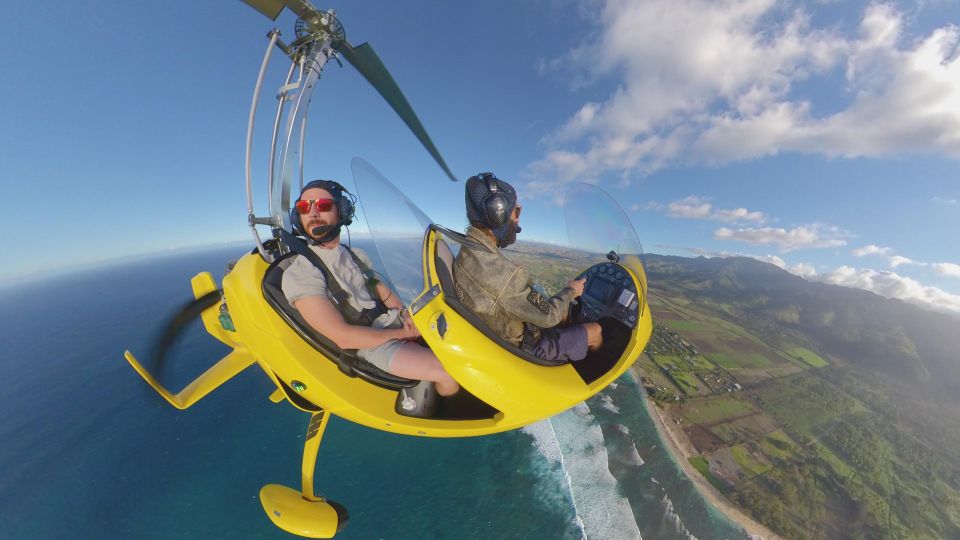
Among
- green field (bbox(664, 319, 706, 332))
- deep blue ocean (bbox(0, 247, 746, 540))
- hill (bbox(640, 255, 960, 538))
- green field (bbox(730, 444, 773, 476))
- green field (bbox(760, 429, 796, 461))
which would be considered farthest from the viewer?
green field (bbox(664, 319, 706, 332))

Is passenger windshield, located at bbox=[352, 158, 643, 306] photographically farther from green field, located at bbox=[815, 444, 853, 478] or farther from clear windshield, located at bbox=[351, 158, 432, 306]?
green field, located at bbox=[815, 444, 853, 478]

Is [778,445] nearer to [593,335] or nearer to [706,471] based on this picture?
[706,471]

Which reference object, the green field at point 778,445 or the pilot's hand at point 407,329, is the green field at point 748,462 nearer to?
the green field at point 778,445

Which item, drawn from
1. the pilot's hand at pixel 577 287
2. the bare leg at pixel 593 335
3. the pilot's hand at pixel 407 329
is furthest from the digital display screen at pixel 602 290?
the pilot's hand at pixel 407 329

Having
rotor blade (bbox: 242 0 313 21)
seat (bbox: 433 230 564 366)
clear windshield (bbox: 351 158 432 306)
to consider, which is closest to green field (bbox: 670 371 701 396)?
seat (bbox: 433 230 564 366)

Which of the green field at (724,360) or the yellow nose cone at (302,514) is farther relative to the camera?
the green field at (724,360)
